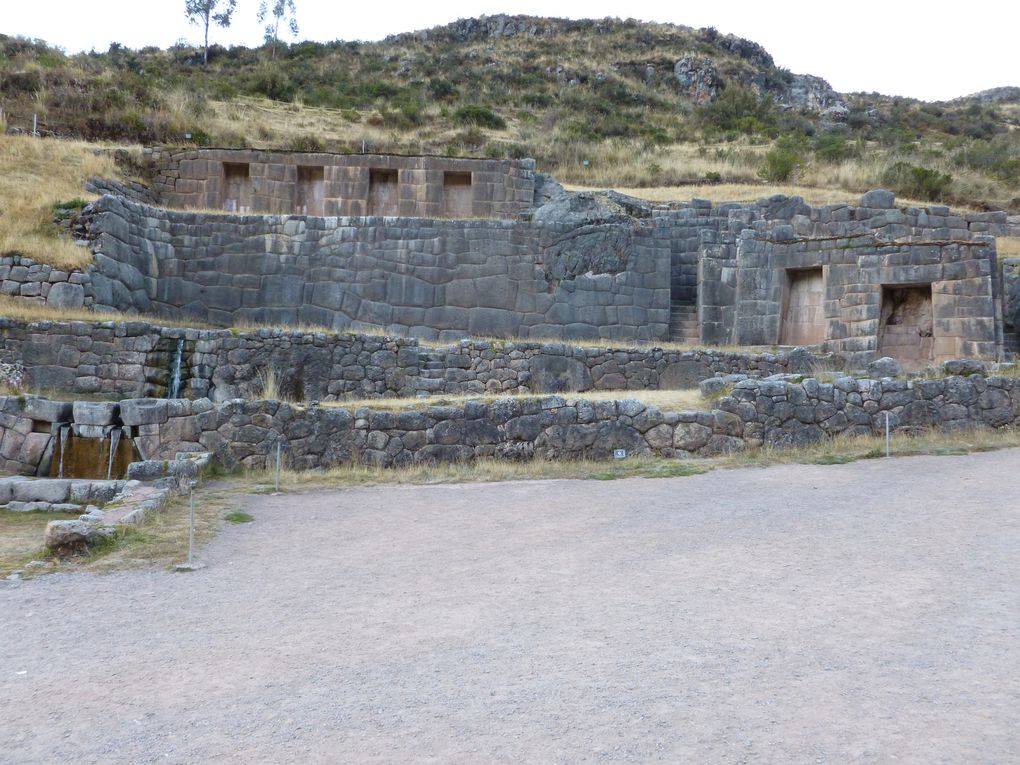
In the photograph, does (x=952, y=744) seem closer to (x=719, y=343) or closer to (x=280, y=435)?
(x=280, y=435)

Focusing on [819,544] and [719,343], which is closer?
[819,544]

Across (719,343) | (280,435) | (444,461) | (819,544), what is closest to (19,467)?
(280,435)

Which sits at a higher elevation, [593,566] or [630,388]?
[630,388]

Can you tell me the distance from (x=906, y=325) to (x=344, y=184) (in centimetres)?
1257

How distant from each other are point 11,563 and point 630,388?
10.9 meters

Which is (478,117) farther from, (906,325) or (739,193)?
(906,325)

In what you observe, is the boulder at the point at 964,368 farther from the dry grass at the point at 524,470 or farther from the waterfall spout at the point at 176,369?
the waterfall spout at the point at 176,369

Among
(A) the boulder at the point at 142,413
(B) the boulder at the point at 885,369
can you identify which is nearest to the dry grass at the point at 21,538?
(A) the boulder at the point at 142,413

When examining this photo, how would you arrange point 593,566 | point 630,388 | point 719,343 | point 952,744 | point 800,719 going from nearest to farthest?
point 952,744 < point 800,719 < point 593,566 < point 630,388 < point 719,343

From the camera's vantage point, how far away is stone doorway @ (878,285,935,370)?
16.8m

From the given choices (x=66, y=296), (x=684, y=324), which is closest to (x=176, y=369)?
(x=66, y=296)

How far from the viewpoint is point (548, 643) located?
16.2 feet

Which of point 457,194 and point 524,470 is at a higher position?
point 457,194

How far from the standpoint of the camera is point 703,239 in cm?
1959
